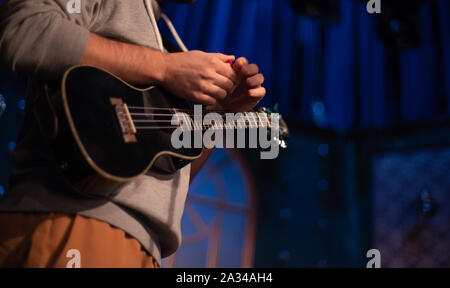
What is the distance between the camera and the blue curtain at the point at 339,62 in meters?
2.90

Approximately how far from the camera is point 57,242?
1.92ft

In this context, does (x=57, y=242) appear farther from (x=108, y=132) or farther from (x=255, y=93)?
(x=255, y=93)

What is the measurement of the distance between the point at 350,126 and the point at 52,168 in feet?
10.3

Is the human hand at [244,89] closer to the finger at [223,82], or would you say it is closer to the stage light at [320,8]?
the finger at [223,82]

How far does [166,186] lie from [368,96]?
2.91m

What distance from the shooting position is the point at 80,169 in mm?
588

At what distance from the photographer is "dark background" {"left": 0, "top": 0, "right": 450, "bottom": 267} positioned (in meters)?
2.91

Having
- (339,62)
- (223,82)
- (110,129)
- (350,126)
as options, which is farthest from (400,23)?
(110,129)

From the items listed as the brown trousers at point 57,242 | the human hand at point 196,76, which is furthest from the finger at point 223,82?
the brown trousers at point 57,242

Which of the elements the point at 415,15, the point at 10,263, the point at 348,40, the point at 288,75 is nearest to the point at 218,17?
the point at 288,75

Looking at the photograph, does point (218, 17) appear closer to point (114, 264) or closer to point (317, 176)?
point (317, 176)

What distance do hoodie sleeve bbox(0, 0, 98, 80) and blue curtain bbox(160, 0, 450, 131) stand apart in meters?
2.06

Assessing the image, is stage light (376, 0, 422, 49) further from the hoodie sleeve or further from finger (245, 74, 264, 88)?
the hoodie sleeve

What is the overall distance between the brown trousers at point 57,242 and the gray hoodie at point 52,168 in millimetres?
15
